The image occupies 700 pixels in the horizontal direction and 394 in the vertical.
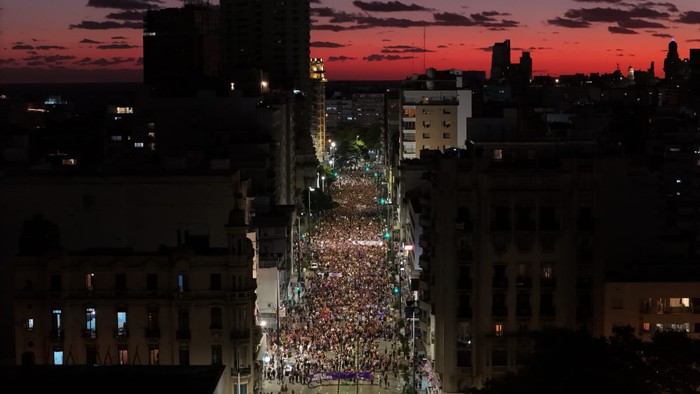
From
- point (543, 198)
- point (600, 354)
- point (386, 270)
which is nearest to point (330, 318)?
point (386, 270)

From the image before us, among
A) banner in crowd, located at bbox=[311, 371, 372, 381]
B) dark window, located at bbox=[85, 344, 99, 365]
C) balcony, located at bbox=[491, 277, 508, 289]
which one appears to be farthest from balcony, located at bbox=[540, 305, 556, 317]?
dark window, located at bbox=[85, 344, 99, 365]

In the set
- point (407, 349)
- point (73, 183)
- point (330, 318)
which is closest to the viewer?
point (73, 183)

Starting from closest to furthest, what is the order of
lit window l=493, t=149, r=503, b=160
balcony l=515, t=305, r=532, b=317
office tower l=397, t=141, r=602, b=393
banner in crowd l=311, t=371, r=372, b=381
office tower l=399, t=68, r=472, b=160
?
office tower l=397, t=141, r=602, b=393 < balcony l=515, t=305, r=532, b=317 < lit window l=493, t=149, r=503, b=160 < banner in crowd l=311, t=371, r=372, b=381 < office tower l=399, t=68, r=472, b=160

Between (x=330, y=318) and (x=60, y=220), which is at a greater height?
(x=60, y=220)

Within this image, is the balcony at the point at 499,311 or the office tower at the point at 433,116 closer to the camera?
the balcony at the point at 499,311

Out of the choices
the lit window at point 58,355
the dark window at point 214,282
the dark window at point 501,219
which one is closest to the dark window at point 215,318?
the dark window at point 214,282

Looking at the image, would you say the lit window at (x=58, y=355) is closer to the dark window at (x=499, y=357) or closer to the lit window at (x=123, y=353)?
the lit window at (x=123, y=353)

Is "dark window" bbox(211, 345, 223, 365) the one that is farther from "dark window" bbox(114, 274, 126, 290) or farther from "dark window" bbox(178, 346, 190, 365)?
"dark window" bbox(114, 274, 126, 290)

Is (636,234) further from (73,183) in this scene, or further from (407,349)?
(73,183)
